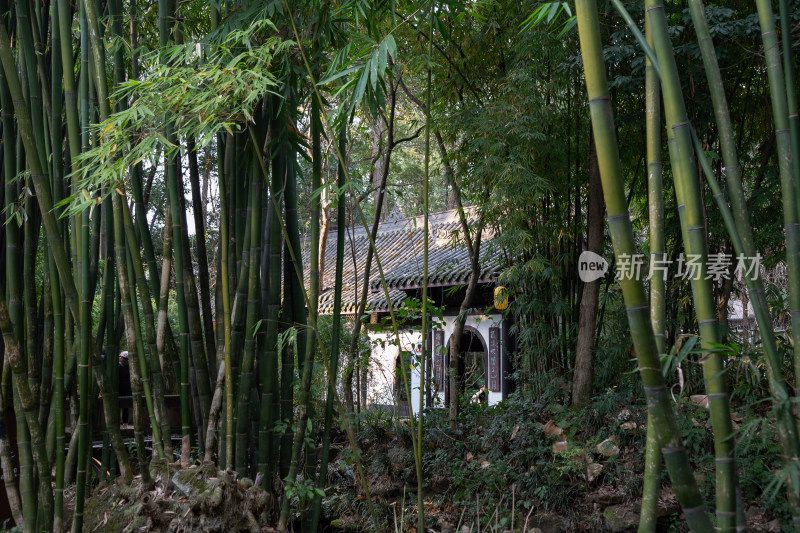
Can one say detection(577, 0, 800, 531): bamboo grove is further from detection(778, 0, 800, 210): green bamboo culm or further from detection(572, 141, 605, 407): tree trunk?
detection(572, 141, 605, 407): tree trunk

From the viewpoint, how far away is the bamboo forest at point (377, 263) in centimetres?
139

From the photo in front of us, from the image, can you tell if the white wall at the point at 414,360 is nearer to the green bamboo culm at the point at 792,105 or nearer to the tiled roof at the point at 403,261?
the tiled roof at the point at 403,261

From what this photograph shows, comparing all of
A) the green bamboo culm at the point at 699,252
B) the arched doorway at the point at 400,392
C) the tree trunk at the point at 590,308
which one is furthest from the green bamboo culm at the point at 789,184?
the arched doorway at the point at 400,392

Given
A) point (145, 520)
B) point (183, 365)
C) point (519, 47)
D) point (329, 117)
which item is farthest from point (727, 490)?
point (519, 47)

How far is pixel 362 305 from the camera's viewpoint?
15.8 ft

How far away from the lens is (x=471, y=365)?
25.0 ft

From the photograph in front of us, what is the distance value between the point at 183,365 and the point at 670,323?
295cm

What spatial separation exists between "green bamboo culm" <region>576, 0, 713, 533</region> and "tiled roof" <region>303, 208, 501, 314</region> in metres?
3.95

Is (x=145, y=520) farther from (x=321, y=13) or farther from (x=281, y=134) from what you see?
(x=321, y=13)

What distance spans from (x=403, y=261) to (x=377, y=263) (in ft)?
17.2

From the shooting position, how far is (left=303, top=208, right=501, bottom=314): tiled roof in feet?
20.3

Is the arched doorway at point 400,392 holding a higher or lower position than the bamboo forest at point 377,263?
lower

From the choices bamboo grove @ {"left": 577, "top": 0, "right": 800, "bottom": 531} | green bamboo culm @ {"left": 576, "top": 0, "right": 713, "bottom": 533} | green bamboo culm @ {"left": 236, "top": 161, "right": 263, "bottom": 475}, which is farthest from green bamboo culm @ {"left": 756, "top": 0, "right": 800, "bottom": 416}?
green bamboo culm @ {"left": 236, "top": 161, "right": 263, "bottom": 475}

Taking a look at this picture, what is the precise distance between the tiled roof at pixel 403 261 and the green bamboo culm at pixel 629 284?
395 centimetres
